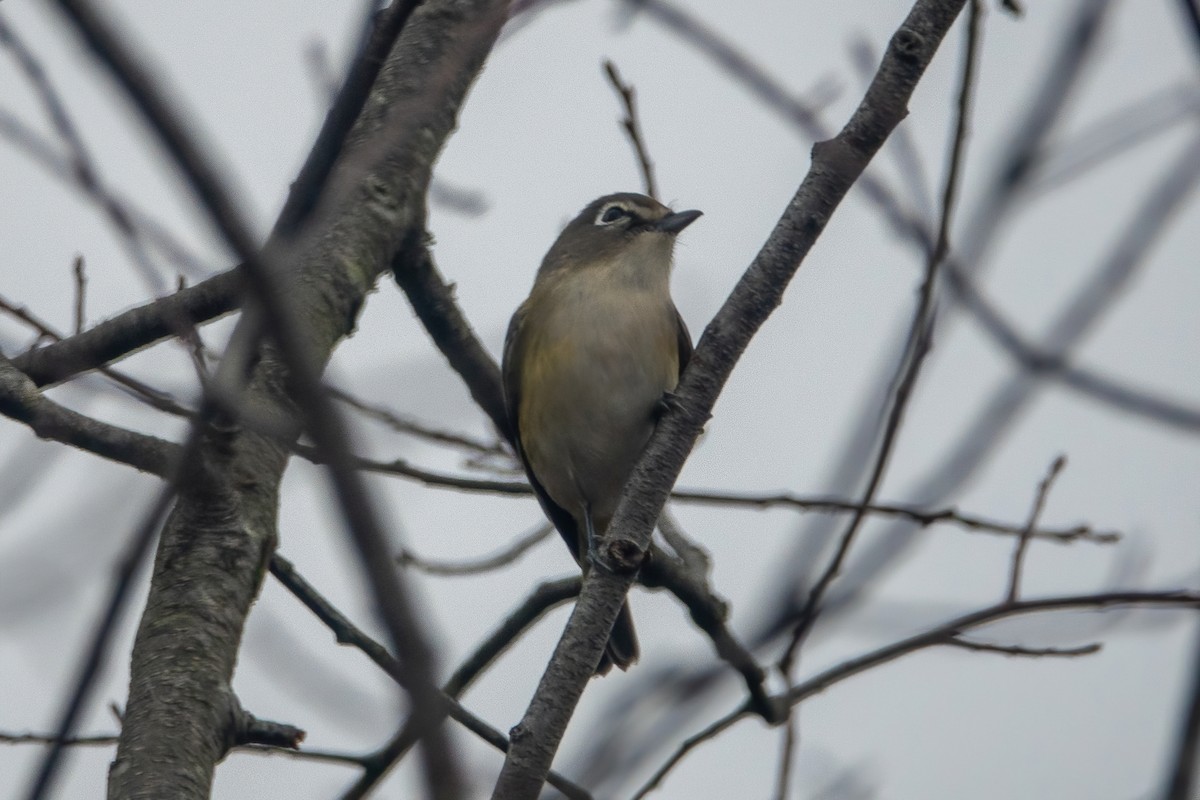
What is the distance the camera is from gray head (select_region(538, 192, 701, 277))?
25.2 ft

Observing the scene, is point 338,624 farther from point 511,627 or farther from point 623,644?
point 623,644

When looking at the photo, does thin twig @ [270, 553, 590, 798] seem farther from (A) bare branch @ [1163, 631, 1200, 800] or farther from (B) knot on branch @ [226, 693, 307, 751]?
(A) bare branch @ [1163, 631, 1200, 800]

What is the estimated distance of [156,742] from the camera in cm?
343

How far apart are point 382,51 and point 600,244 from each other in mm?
3862

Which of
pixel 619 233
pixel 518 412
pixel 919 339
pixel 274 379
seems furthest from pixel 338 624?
pixel 619 233

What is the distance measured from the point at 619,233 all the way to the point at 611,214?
1.00ft

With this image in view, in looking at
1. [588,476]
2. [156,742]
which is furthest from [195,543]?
[588,476]

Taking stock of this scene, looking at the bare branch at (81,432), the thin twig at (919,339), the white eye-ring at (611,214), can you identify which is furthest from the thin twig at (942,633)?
the white eye-ring at (611,214)

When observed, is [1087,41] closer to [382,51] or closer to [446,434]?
[382,51]

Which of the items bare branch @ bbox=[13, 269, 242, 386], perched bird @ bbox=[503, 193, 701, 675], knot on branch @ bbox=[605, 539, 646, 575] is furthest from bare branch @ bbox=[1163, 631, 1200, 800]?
perched bird @ bbox=[503, 193, 701, 675]

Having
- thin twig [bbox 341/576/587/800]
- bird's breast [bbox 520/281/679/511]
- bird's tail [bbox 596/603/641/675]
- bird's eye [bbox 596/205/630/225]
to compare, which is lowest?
thin twig [bbox 341/576/587/800]

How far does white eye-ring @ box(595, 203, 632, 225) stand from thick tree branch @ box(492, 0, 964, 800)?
408cm

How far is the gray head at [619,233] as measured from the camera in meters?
7.69

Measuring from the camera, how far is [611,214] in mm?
8180
